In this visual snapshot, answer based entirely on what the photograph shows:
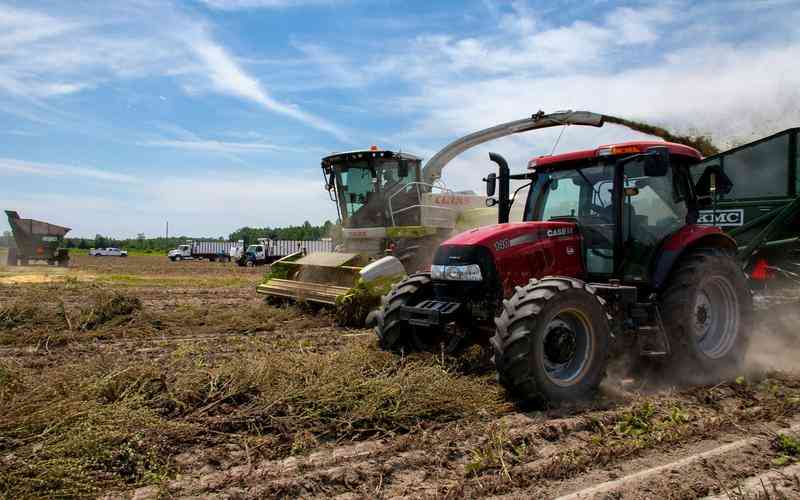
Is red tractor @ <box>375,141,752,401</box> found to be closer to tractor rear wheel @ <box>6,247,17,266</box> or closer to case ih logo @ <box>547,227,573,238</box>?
case ih logo @ <box>547,227,573,238</box>

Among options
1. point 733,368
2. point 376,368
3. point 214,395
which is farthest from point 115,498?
point 733,368

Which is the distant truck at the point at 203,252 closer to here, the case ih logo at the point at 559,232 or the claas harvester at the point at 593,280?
the claas harvester at the point at 593,280

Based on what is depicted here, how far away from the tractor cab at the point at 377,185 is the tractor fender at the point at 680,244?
695cm

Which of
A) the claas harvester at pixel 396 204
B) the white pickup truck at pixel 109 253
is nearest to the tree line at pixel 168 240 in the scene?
the white pickup truck at pixel 109 253

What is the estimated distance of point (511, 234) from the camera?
18.4 feet

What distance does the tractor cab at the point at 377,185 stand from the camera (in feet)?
42.0

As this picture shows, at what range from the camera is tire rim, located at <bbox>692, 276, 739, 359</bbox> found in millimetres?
6211

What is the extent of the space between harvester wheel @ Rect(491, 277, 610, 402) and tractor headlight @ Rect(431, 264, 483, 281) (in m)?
0.54

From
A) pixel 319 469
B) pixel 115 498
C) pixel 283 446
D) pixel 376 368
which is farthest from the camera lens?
pixel 376 368

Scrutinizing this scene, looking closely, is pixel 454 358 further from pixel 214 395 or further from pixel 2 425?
pixel 2 425

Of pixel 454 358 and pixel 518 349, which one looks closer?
pixel 518 349

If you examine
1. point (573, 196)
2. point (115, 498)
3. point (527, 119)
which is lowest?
point (115, 498)

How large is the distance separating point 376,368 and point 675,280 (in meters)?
3.02

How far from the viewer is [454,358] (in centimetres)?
575
